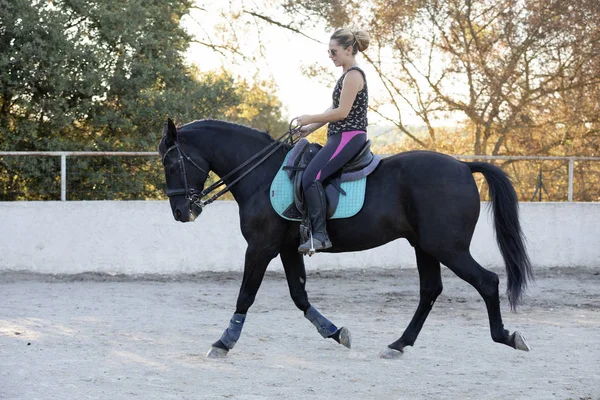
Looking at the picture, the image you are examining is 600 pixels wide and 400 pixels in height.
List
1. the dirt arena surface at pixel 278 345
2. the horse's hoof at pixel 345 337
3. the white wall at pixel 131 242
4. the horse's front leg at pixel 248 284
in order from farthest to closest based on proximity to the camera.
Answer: the white wall at pixel 131 242 → the horse's hoof at pixel 345 337 → the horse's front leg at pixel 248 284 → the dirt arena surface at pixel 278 345

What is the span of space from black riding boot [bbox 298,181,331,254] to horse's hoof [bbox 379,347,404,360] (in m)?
0.96

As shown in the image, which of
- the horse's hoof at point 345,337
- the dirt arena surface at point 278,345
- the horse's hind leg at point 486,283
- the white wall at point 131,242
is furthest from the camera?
the white wall at point 131,242

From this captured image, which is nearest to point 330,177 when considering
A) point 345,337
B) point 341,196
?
point 341,196

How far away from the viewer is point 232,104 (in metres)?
16.9

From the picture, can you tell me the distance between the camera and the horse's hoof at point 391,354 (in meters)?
6.01

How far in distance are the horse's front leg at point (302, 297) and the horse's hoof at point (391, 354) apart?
1.05 ft

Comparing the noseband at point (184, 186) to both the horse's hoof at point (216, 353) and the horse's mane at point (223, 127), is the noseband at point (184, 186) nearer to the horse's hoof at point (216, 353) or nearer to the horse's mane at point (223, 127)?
the horse's mane at point (223, 127)

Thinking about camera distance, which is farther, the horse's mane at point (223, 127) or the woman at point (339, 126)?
the horse's mane at point (223, 127)

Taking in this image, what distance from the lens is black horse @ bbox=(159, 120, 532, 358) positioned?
584cm

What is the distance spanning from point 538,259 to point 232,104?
7424 mm

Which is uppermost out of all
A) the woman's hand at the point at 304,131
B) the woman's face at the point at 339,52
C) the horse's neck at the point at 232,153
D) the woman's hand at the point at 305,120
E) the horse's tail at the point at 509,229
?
the woman's face at the point at 339,52

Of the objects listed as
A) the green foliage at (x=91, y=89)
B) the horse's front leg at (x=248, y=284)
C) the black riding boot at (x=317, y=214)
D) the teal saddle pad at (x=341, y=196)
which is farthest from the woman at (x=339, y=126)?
the green foliage at (x=91, y=89)

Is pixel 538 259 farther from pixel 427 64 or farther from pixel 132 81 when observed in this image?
pixel 132 81

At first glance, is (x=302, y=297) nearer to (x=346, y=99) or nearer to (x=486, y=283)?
(x=486, y=283)
